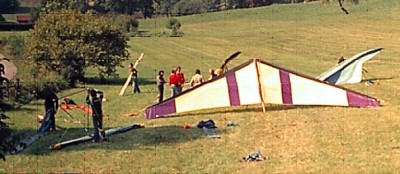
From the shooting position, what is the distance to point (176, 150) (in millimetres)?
16703

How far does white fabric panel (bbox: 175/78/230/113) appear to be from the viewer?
23203 mm

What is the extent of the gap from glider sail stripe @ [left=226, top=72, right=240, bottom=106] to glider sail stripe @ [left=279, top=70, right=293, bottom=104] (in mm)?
1360

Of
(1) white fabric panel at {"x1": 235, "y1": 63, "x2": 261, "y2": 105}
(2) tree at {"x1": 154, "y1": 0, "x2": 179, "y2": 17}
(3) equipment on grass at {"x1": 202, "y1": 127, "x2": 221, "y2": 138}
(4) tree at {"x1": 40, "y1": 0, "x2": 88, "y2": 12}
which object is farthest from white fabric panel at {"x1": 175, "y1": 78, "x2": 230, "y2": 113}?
(2) tree at {"x1": 154, "y1": 0, "x2": 179, "y2": 17}

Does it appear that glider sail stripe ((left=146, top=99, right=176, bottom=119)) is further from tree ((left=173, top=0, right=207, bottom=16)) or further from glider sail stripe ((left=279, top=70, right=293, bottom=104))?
tree ((left=173, top=0, right=207, bottom=16))

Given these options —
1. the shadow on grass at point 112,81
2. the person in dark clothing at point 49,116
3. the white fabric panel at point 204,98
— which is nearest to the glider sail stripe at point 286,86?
the white fabric panel at point 204,98

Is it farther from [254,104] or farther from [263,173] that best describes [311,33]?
[263,173]

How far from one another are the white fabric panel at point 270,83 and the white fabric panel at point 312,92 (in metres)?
0.42

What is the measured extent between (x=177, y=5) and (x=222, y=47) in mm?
23313

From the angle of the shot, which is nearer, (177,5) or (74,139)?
(74,139)

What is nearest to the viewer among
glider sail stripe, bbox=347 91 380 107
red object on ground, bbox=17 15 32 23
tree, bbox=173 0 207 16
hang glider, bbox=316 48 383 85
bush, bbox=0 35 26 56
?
glider sail stripe, bbox=347 91 380 107

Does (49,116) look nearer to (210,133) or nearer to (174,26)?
(210,133)

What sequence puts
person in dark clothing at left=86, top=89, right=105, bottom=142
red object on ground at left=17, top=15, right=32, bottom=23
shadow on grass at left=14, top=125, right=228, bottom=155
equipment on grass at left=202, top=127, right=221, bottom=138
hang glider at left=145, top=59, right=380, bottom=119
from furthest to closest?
1. red object on ground at left=17, top=15, right=32, bottom=23
2. hang glider at left=145, top=59, right=380, bottom=119
3. equipment on grass at left=202, top=127, right=221, bottom=138
4. person in dark clothing at left=86, top=89, right=105, bottom=142
5. shadow on grass at left=14, top=125, right=228, bottom=155

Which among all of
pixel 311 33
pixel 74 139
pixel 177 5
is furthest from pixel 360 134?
pixel 177 5

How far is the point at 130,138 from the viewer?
61.5 ft
